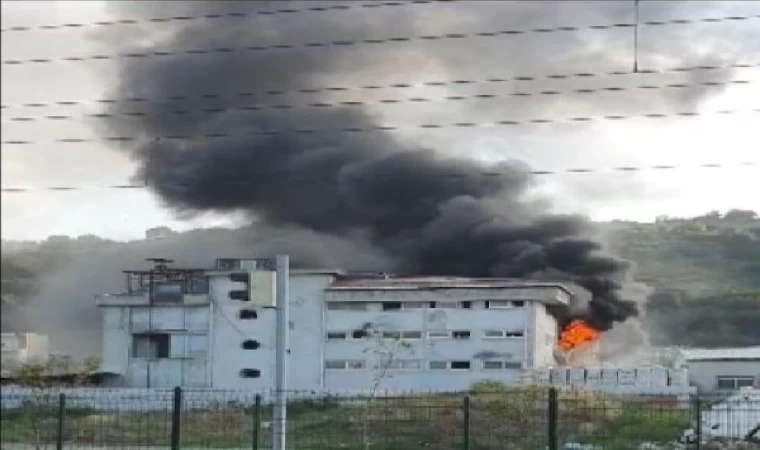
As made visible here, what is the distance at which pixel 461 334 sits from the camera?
18.5m

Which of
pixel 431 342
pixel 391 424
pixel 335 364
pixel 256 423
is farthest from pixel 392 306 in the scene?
pixel 256 423

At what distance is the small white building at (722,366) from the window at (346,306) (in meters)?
5.29

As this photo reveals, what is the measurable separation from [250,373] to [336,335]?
5.19ft

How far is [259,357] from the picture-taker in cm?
1883

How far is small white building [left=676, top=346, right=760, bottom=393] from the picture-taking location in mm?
15891

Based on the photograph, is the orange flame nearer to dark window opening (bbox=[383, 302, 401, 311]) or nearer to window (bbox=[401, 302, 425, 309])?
window (bbox=[401, 302, 425, 309])

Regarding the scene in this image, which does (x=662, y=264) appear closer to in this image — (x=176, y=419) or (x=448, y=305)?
(x=448, y=305)

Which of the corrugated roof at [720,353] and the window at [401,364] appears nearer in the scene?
the corrugated roof at [720,353]

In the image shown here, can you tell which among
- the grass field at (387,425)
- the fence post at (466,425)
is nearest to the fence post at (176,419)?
the grass field at (387,425)

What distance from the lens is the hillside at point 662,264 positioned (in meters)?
17.3

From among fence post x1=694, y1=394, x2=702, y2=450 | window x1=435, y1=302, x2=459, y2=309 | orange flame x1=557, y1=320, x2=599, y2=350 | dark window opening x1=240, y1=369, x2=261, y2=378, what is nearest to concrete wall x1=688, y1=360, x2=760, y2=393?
orange flame x1=557, y1=320, x2=599, y2=350

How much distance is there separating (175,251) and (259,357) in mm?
2271

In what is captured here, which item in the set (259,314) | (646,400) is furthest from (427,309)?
(646,400)

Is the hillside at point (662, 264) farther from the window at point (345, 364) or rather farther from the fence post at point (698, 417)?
the fence post at point (698, 417)
